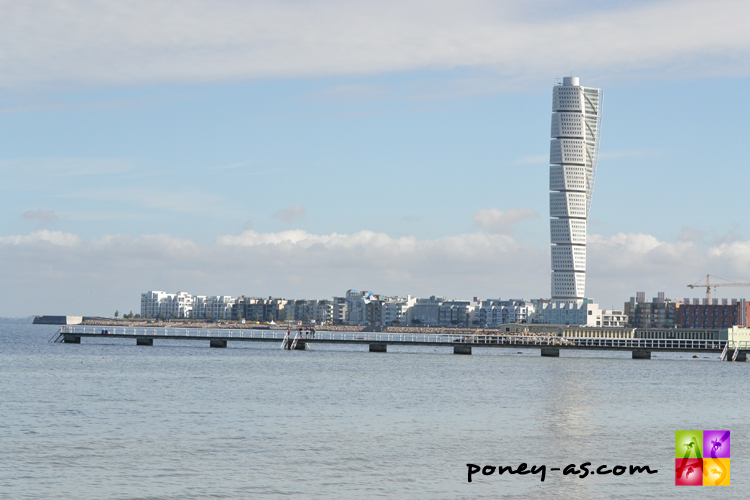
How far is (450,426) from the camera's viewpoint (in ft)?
157

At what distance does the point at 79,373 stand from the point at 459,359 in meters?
58.1

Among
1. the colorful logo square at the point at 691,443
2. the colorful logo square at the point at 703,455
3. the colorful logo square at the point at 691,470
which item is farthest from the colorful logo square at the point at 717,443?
the colorful logo square at the point at 691,470

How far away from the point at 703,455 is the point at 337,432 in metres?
22.1

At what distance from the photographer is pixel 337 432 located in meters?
44.6

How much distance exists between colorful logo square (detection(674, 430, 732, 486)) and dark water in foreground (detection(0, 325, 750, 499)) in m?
3.45

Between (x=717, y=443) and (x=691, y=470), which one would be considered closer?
(x=717, y=443)

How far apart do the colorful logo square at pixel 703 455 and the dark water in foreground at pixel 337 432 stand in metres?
3.45

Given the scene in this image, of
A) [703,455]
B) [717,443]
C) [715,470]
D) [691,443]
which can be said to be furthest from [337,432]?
[717,443]

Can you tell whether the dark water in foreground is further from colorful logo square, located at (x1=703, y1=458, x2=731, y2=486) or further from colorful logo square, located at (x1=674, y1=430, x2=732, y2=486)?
colorful logo square, located at (x1=674, y1=430, x2=732, y2=486)

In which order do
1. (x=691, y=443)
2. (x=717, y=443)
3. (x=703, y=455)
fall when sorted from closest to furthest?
(x=717, y=443) < (x=691, y=443) < (x=703, y=455)

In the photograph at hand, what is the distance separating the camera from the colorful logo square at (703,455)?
2450 centimetres

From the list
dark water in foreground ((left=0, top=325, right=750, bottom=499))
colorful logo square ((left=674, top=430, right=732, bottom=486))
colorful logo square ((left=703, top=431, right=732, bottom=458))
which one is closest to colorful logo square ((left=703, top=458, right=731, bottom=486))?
colorful logo square ((left=674, top=430, right=732, bottom=486))

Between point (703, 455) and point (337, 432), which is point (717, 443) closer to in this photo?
point (703, 455)

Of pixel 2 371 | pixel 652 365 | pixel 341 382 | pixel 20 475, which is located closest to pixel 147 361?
pixel 2 371
